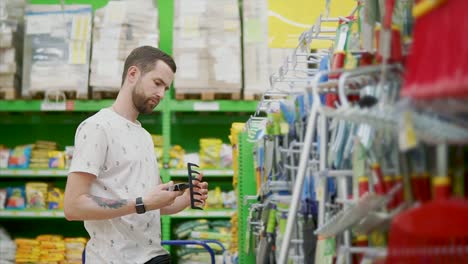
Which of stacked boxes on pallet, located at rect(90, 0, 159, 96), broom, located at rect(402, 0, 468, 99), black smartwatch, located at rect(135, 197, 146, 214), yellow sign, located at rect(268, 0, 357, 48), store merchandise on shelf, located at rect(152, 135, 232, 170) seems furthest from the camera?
store merchandise on shelf, located at rect(152, 135, 232, 170)

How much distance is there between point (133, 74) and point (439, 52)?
6.90 feet

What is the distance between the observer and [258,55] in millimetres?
6156

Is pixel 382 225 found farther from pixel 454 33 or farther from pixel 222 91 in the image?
pixel 222 91

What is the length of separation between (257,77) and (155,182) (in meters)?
3.01

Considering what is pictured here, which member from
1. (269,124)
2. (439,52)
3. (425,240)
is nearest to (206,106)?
(269,124)

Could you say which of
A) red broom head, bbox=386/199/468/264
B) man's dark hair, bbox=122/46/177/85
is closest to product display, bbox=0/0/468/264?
red broom head, bbox=386/199/468/264

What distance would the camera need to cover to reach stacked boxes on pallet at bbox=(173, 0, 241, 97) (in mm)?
6004

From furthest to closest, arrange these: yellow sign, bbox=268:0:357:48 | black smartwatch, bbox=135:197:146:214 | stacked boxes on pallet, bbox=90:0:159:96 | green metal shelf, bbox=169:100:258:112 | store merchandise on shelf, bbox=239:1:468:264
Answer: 1. green metal shelf, bbox=169:100:258:112
2. stacked boxes on pallet, bbox=90:0:159:96
3. yellow sign, bbox=268:0:357:48
4. black smartwatch, bbox=135:197:146:214
5. store merchandise on shelf, bbox=239:1:468:264

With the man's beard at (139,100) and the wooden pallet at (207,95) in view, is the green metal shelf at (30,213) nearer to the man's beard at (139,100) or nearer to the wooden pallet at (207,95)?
the wooden pallet at (207,95)

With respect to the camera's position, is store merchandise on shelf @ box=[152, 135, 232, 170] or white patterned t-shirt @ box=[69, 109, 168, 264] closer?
white patterned t-shirt @ box=[69, 109, 168, 264]

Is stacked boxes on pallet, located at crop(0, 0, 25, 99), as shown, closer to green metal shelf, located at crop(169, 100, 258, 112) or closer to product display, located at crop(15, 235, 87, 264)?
product display, located at crop(15, 235, 87, 264)

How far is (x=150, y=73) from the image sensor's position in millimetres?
3246

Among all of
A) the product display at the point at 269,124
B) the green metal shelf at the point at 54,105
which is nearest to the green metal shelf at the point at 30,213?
the product display at the point at 269,124

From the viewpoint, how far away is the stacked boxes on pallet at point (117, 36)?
5.97 m
